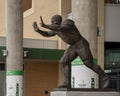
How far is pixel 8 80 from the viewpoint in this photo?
71.3 feet

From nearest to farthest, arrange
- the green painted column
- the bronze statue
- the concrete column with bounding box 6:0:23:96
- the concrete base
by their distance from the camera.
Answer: the concrete base < the bronze statue < the green painted column < the concrete column with bounding box 6:0:23:96

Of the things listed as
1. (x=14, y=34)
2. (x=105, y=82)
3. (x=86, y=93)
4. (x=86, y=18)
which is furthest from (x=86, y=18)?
(x=14, y=34)

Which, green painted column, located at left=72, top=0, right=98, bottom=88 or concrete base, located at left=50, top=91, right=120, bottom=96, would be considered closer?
concrete base, located at left=50, top=91, right=120, bottom=96

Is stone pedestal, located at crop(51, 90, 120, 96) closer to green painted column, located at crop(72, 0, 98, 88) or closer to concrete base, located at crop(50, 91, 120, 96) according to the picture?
concrete base, located at crop(50, 91, 120, 96)

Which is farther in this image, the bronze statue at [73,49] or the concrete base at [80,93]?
the bronze statue at [73,49]

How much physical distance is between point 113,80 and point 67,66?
15.4 metres

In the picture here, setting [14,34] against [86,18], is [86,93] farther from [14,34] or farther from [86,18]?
[14,34]

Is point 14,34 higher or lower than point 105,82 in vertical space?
higher

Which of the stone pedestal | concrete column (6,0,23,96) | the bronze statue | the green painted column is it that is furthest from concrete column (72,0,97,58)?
concrete column (6,0,23,96)

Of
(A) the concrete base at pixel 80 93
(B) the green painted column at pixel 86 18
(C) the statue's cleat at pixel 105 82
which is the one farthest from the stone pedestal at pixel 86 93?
(B) the green painted column at pixel 86 18

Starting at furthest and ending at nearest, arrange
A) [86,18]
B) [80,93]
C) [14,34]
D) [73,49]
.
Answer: [14,34] → [86,18] → [73,49] → [80,93]

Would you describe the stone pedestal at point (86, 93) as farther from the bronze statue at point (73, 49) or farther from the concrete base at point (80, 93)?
the bronze statue at point (73, 49)

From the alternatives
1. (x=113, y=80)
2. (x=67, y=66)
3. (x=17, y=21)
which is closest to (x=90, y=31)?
(x=67, y=66)

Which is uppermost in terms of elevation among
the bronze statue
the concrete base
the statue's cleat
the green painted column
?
the green painted column
